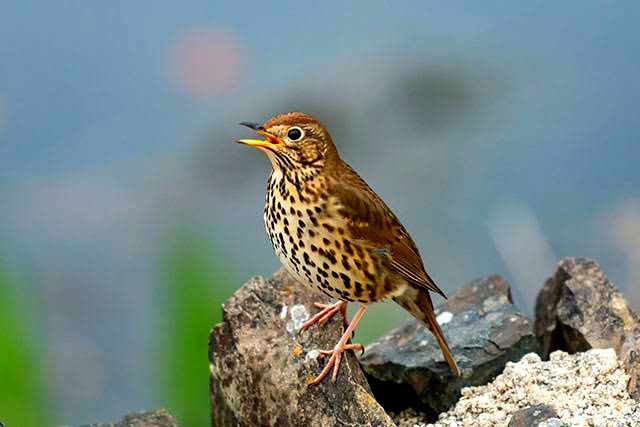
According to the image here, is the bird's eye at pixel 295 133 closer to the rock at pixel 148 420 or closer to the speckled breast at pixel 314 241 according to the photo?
the speckled breast at pixel 314 241

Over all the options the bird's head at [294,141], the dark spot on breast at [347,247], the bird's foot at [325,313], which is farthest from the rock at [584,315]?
the bird's head at [294,141]

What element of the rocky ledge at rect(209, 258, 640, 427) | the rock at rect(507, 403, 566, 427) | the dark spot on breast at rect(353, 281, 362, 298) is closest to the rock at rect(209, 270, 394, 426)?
the rocky ledge at rect(209, 258, 640, 427)

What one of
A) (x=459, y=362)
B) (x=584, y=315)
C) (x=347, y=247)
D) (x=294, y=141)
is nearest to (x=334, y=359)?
(x=347, y=247)

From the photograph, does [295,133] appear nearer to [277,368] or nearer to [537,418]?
[277,368]

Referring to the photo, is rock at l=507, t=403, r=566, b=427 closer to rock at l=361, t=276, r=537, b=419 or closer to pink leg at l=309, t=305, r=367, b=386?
pink leg at l=309, t=305, r=367, b=386

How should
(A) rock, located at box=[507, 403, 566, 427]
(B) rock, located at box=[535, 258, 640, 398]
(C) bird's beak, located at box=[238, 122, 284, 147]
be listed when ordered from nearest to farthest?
(A) rock, located at box=[507, 403, 566, 427]
(C) bird's beak, located at box=[238, 122, 284, 147]
(B) rock, located at box=[535, 258, 640, 398]
